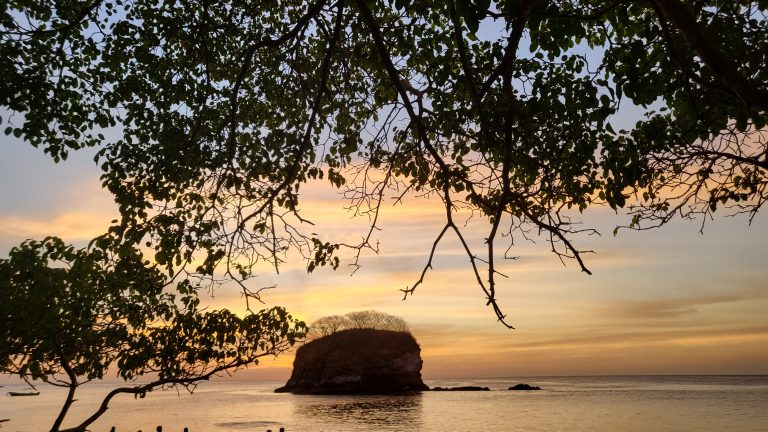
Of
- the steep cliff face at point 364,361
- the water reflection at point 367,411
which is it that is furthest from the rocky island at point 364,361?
the water reflection at point 367,411

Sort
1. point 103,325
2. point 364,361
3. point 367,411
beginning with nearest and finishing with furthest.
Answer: point 103,325, point 367,411, point 364,361

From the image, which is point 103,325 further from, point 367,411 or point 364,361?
point 364,361

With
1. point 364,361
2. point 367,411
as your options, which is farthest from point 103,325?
point 364,361

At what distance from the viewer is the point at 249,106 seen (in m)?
10.2

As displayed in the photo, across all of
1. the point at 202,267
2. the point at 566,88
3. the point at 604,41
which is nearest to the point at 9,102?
the point at 202,267

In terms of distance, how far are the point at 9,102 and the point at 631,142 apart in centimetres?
990

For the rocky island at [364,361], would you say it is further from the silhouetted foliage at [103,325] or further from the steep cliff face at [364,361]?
the silhouetted foliage at [103,325]

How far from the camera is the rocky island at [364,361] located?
250 feet

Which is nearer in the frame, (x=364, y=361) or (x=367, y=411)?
(x=367, y=411)

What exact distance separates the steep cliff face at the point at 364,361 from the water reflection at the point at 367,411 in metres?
1.60

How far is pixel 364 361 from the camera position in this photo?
76875mm

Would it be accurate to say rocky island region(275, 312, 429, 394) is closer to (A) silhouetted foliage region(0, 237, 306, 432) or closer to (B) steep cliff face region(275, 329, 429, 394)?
(B) steep cliff face region(275, 329, 429, 394)

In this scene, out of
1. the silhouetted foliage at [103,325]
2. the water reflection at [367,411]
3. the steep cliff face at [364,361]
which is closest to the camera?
the silhouetted foliage at [103,325]

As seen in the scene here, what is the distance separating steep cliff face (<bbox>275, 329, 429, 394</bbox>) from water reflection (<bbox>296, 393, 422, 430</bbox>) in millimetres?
1597
